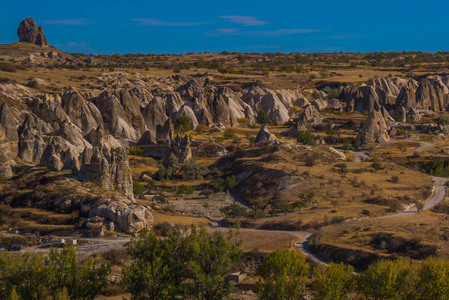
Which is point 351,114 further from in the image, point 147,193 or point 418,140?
point 147,193

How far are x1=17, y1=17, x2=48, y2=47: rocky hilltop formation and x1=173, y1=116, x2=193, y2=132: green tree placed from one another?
99457mm

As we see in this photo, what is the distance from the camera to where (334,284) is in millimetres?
20672

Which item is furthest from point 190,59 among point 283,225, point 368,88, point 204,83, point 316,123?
point 283,225

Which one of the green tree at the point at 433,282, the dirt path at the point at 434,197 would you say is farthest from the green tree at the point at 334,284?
the dirt path at the point at 434,197

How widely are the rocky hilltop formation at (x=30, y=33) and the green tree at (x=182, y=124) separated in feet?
326

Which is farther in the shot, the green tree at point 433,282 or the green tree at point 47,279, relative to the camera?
the green tree at point 47,279

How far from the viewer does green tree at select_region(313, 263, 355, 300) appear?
2050 cm

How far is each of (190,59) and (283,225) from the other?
5655 inches

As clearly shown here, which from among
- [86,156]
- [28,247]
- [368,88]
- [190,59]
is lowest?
[28,247]

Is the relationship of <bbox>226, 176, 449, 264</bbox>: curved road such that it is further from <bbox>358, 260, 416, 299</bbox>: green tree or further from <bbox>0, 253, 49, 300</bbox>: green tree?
<bbox>0, 253, 49, 300</bbox>: green tree

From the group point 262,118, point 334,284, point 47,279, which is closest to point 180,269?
point 47,279

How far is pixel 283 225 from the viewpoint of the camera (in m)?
35.7

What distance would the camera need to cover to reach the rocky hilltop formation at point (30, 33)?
15400 cm

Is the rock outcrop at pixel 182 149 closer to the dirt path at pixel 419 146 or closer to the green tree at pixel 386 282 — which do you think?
the dirt path at pixel 419 146
